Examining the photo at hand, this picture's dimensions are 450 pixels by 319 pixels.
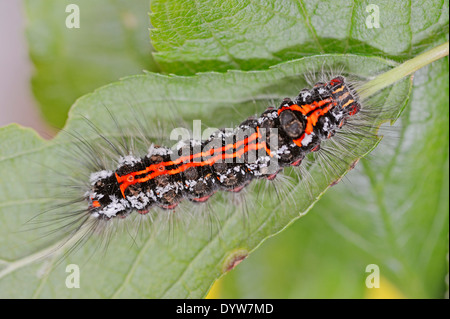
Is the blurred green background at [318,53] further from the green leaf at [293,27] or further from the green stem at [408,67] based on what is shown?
the green stem at [408,67]

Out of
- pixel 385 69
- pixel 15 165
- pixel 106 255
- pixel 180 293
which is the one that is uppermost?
pixel 385 69

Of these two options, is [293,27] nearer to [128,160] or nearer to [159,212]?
[128,160]

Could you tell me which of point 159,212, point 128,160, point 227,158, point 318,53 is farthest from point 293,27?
point 159,212

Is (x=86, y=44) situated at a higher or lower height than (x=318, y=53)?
higher

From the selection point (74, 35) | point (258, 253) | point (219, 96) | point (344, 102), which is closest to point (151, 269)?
point (258, 253)

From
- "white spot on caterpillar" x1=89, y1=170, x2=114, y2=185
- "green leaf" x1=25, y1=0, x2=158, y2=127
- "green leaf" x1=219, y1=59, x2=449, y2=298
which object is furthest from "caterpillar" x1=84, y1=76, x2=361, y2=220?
"green leaf" x1=25, y1=0, x2=158, y2=127

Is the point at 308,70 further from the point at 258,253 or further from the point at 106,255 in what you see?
the point at 106,255
